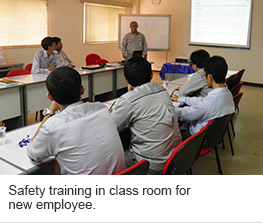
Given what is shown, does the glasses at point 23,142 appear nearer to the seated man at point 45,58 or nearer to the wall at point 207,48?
the seated man at point 45,58

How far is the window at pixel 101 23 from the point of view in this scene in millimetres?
8000

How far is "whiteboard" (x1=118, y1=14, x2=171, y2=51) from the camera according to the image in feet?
27.8

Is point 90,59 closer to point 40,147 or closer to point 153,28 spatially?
point 153,28

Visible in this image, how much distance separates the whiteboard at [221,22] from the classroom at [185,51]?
17 cm

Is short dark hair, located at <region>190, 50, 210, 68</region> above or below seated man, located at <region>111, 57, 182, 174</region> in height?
above

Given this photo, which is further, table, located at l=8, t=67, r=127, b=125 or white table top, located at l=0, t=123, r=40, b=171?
table, located at l=8, t=67, r=127, b=125

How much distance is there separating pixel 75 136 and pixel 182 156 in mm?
785

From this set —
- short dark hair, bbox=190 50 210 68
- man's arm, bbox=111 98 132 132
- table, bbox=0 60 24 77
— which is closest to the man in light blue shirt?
short dark hair, bbox=190 50 210 68

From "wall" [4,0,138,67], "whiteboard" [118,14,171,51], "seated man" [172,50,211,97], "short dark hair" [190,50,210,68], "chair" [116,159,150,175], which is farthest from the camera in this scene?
"whiteboard" [118,14,171,51]

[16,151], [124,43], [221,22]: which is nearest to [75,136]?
[16,151]

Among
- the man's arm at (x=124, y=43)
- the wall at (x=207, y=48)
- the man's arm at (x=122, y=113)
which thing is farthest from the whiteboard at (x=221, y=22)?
the man's arm at (x=122, y=113)

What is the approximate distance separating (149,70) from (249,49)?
6.65 meters

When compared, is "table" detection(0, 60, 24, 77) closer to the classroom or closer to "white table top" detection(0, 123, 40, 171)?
the classroom

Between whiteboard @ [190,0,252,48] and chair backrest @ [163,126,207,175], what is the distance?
6.64 m
